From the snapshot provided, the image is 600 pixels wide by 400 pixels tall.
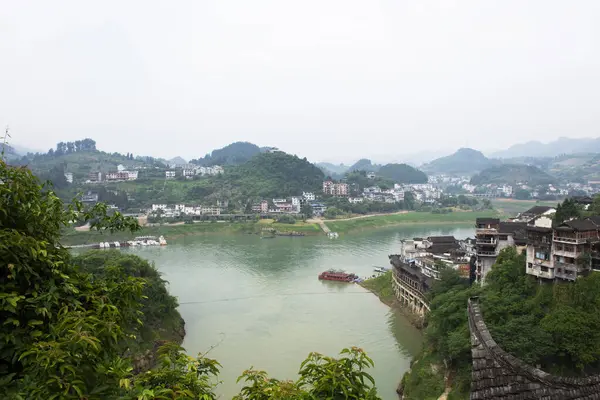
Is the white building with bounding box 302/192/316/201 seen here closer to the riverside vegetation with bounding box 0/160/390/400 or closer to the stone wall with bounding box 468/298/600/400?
the stone wall with bounding box 468/298/600/400

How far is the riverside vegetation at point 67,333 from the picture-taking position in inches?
81.1

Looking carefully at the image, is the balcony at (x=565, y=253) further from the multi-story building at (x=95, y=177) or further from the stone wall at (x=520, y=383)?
the multi-story building at (x=95, y=177)

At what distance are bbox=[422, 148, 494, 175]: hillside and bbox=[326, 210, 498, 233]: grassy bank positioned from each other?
9491 centimetres

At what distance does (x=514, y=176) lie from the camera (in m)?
90.2

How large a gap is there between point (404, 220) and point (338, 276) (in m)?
27.6

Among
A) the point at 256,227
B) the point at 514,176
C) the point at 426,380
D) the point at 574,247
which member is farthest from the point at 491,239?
the point at 514,176

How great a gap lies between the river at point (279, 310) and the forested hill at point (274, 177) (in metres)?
24.0

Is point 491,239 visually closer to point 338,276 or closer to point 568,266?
point 568,266

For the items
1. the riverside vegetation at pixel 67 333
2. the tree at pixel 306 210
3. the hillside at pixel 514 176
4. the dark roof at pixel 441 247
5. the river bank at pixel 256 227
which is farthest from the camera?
the hillside at pixel 514 176

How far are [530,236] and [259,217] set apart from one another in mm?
35485

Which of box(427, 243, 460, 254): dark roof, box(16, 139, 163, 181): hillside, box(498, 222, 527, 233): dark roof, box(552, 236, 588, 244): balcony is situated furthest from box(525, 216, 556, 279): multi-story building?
box(16, 139, 163, 181): hillside

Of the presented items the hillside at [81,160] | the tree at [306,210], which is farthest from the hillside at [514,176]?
the hillside at [81,160]

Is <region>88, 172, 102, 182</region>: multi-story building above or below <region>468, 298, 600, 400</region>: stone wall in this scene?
above

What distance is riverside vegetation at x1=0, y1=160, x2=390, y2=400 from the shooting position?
206cm
